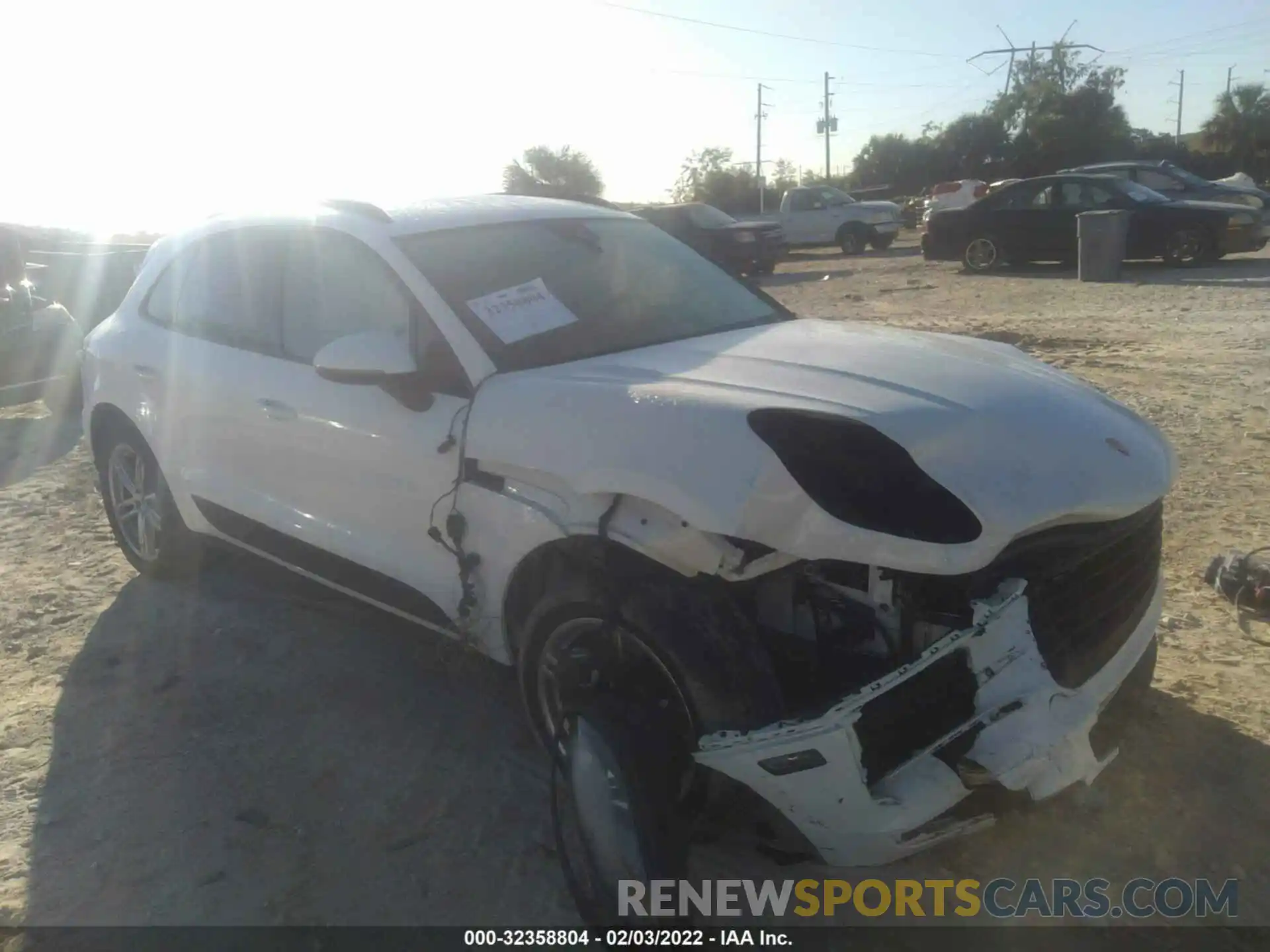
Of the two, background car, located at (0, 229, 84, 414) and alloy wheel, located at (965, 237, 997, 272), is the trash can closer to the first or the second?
alloy wheel, located at (965, 237, 997, 272)

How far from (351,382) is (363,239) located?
603 millimetres

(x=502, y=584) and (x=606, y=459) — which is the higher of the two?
(x=606, y=459)

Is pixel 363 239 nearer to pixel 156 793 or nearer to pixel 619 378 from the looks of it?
pixel 619 378

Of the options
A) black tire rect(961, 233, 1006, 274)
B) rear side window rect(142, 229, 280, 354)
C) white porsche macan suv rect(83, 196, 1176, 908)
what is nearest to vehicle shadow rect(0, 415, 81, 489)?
rear side window rect(142, 229, 280, 354)

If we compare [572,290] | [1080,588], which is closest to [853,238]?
[572,290]

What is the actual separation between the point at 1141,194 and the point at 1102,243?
181cm

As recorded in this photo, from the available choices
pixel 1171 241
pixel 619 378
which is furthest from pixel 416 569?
pixel 1171 241

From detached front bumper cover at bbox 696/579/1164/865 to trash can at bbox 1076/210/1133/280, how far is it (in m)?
14.3

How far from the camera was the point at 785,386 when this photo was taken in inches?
111

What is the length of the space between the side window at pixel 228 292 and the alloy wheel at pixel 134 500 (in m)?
0.74

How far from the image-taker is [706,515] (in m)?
2.45

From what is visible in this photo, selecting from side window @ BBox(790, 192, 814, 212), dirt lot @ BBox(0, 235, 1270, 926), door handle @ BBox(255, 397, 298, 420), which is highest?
side window @ BBox(790, 192, 814, 212)

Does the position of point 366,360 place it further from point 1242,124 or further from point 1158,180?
point 1242,124

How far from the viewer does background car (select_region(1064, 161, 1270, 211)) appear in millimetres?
17078
